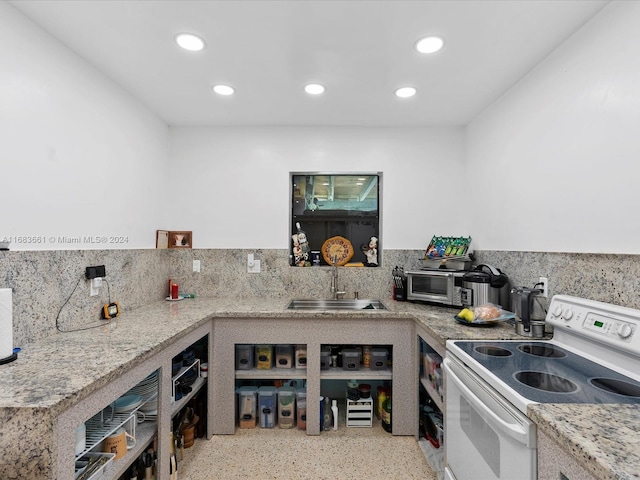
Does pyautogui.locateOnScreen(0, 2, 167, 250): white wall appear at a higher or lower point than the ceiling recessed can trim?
lower

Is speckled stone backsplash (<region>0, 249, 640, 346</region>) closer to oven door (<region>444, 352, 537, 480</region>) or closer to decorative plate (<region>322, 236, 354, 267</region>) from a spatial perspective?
decorative plate (<region>322, 236, 354, 267</region>)

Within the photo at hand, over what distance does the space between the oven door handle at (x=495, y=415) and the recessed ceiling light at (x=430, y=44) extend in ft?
5.41

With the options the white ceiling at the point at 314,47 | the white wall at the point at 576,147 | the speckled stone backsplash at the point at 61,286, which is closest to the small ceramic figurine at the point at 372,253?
the white wall at the point at 576,147

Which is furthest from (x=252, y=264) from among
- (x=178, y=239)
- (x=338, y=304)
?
(x=338, y=304)

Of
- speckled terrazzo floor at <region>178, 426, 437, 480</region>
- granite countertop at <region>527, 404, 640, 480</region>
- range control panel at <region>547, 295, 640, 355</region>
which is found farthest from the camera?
speckled terrazzo floor at <region>178, 426, 437, 480</region>

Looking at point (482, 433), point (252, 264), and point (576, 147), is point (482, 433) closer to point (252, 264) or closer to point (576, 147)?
point (576, 147)

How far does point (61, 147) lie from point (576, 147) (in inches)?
105

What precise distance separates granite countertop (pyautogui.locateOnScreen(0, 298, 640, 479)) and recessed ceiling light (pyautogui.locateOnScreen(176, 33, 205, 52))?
60.2 inches

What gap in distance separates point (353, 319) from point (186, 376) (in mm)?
1183

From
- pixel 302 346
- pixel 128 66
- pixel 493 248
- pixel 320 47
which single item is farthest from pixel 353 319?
pixel 128 66

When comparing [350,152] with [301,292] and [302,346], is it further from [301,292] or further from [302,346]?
[302,346]

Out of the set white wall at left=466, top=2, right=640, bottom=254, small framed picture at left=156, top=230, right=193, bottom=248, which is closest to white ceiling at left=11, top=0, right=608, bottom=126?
white wall at left=466, top=2, right=640, bottom=254

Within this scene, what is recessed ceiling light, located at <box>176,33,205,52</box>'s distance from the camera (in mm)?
1587

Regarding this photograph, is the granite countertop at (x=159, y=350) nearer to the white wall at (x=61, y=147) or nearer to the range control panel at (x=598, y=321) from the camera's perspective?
the range control panel at (x=598, y=321)
